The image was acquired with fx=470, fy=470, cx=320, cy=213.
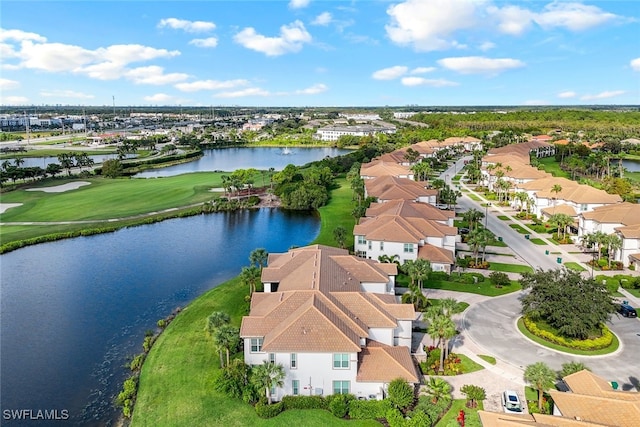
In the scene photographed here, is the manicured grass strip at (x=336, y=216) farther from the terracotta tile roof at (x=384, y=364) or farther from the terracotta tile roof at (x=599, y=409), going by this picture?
the terracotta tile roof at (x=599, y=409)

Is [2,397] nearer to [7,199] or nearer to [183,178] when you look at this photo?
[7,199]

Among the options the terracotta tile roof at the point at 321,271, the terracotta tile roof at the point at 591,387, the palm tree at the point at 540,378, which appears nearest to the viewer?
the terracotta tile roof at the point at 591,387

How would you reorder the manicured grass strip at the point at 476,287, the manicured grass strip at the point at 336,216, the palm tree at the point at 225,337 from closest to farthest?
the palm tree at the point at 225,337 → the manicured grass strip at the point at 476,287 → the manicured grass strip at the point at 336,216

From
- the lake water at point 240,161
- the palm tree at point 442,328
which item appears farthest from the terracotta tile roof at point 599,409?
the lake water at point 240,161

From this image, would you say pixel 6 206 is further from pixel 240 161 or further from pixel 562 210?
pixel 562 210

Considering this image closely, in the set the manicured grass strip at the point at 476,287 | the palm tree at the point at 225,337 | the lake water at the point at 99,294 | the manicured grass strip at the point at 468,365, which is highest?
the palm tree at the point at 225,337

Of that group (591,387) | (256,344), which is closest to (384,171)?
(256,344)
